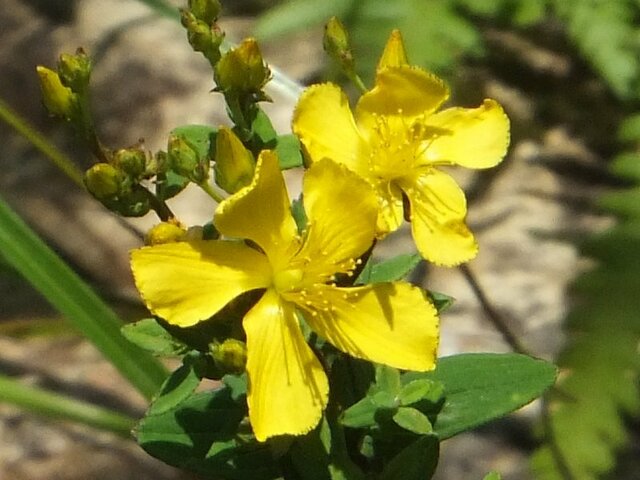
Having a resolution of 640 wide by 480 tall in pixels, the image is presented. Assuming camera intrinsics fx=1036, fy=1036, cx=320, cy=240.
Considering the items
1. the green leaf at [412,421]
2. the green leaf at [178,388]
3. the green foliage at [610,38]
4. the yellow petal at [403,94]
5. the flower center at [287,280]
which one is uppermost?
the yellow petal at [403,94]

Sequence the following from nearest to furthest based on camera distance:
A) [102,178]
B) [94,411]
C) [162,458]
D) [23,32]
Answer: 1. [102,178]
2. [162,458]
3. [94,411]
4. [23,32]

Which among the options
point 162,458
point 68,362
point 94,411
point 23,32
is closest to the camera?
point 162,458

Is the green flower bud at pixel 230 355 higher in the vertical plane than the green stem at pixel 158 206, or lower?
lower

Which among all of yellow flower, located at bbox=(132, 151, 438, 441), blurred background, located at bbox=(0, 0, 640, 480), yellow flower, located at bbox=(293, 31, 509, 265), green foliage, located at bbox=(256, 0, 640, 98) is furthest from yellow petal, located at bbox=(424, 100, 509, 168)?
green foliage, located at bbox=(256, 0, 640, 98)

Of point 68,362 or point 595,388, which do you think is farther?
point 68,362

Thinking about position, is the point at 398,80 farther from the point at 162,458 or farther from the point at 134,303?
the point at 134,303

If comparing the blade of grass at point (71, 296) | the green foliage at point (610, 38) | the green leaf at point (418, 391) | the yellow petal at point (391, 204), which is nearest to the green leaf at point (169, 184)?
the yellow petal at point (391, 204)

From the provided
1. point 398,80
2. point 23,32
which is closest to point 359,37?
point 23,32

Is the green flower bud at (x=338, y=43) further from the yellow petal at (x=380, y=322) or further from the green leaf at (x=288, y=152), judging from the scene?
the yellow petal at (x=380, y=322)
